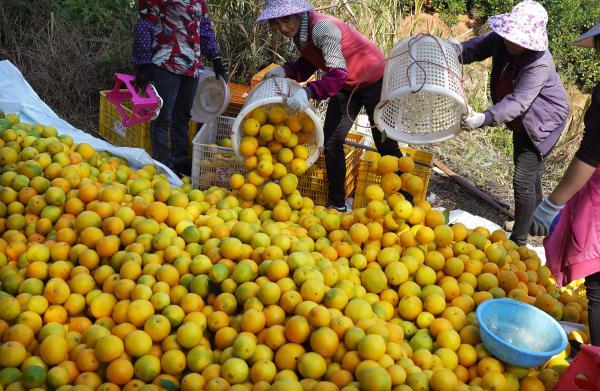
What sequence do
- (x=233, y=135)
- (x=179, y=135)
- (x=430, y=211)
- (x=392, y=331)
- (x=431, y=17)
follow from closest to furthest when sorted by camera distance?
1. (x=392, y=331)
2. (x=430, y=211)
3. (x=233, y=135)
4. (x=179, y=135)
5. (x=431, y=17)

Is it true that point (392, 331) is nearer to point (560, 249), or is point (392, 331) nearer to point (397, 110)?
point (560, 249)

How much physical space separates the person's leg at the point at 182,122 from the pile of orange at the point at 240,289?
1.35 metres

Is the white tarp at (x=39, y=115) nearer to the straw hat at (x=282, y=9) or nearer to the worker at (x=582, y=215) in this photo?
the straw hat at (x=282, y=9)

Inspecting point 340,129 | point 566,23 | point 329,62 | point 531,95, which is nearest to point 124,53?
point 340,129

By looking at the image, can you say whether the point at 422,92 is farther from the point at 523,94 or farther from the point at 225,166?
the point at 225,166

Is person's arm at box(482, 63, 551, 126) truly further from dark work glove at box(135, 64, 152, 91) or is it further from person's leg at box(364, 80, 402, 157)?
dark work glove at box(135, 64, 152, 91)

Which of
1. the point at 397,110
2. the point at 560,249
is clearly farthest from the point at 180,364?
the point at 397,110

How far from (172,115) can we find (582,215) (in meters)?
3.23

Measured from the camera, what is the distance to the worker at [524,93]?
3262 mm

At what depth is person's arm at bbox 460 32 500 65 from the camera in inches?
147

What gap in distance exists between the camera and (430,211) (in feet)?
9.30

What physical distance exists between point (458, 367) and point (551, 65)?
2.19 metres

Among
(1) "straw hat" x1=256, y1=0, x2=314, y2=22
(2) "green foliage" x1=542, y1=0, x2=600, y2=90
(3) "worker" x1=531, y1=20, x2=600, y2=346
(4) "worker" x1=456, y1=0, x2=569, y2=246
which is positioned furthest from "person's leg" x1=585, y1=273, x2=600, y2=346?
(2) "green foliage" x1=542, y1=0, x2=600, y2=90

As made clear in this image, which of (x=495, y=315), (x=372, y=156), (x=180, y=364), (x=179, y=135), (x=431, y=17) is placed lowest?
(x=431, y=17)
